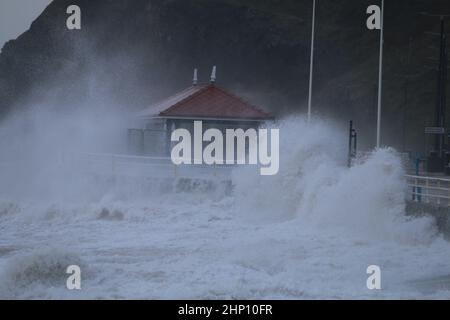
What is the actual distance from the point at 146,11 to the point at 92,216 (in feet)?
174

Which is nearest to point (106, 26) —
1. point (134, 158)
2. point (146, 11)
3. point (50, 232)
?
point (146, 11)

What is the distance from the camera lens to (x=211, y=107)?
25.1m

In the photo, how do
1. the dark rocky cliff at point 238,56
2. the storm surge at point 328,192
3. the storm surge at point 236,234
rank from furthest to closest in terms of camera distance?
the dark rocky cliff at point 238,56
the storm surge at point 328,192
the storm surge at point 236,234

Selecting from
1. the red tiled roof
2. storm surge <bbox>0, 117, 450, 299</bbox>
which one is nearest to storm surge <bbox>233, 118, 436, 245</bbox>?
storm surge <bbox>0, 117, 450, 299</bbox>

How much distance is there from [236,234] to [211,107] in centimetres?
1024

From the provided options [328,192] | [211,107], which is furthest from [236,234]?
[211,107]

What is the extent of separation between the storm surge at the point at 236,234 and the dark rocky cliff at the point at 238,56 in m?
22.9

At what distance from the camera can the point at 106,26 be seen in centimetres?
6525

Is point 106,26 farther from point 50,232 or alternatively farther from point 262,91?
point 50,232

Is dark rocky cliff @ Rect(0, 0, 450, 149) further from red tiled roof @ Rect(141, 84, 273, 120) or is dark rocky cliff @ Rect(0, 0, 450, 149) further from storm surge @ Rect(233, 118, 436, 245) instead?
storm surge @ Rect(233, 118, 436, 245)

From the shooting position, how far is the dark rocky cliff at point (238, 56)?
1902 inches

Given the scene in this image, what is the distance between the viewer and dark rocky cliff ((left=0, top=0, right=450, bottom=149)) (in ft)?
159

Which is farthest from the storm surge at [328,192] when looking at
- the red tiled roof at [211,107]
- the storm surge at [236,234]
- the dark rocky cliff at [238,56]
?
the dark rocky cliff at [238,56]

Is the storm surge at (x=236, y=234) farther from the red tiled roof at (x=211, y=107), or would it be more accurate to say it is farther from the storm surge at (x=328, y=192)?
the red tiled roof at (x=211, y=107)
